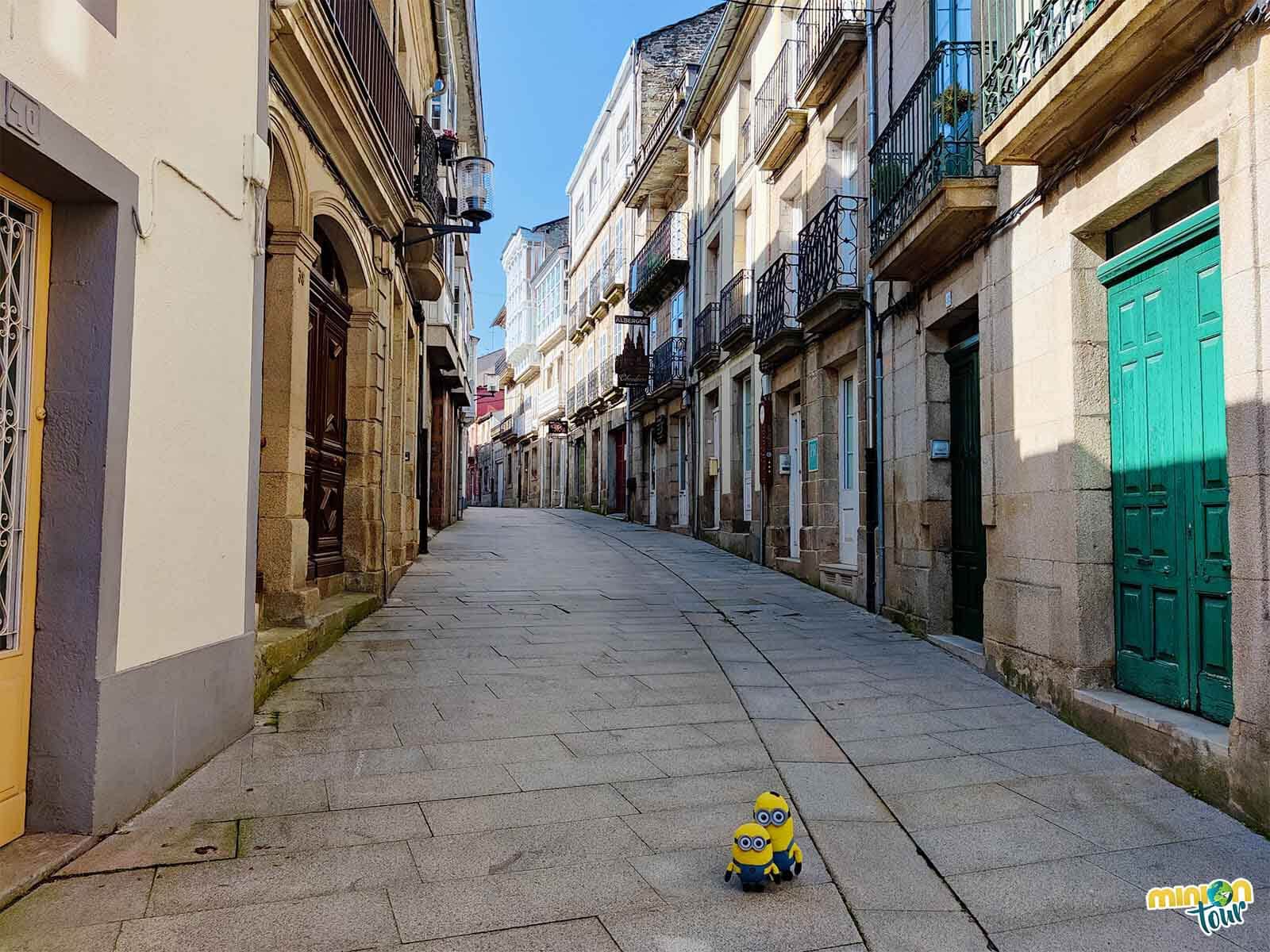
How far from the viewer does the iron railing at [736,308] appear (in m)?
14.2

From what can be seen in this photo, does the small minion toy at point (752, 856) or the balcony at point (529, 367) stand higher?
the balcony at point (529, 367)

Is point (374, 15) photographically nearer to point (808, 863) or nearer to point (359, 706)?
point (359, 706)

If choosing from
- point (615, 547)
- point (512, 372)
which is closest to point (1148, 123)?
point (615, 547)

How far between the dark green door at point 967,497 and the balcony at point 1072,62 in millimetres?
2024

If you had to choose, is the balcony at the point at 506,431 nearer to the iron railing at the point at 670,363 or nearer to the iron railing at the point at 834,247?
the iron railing at the point at 670,363

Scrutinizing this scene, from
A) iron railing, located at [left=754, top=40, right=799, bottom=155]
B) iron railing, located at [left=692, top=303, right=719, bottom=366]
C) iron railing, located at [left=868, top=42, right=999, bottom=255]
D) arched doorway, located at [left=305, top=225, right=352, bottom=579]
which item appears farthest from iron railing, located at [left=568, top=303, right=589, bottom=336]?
arched doorway, located at [left=305, top=225, right=352, bottom=579]

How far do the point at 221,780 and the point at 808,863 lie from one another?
2439 millimetres

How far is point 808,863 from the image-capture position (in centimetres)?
323

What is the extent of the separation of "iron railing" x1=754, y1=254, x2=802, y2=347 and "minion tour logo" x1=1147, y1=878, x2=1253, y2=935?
919 cm

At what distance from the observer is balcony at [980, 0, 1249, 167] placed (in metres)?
4.09

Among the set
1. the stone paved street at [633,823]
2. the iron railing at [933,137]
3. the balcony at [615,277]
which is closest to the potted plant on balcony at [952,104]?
the iron railing at [933,137]

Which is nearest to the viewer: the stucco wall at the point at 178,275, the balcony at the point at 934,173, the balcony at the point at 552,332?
the stucco wall at the point at 178,275

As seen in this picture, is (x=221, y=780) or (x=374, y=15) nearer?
(x=221, y=780)

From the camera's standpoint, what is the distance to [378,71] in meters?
7.66
